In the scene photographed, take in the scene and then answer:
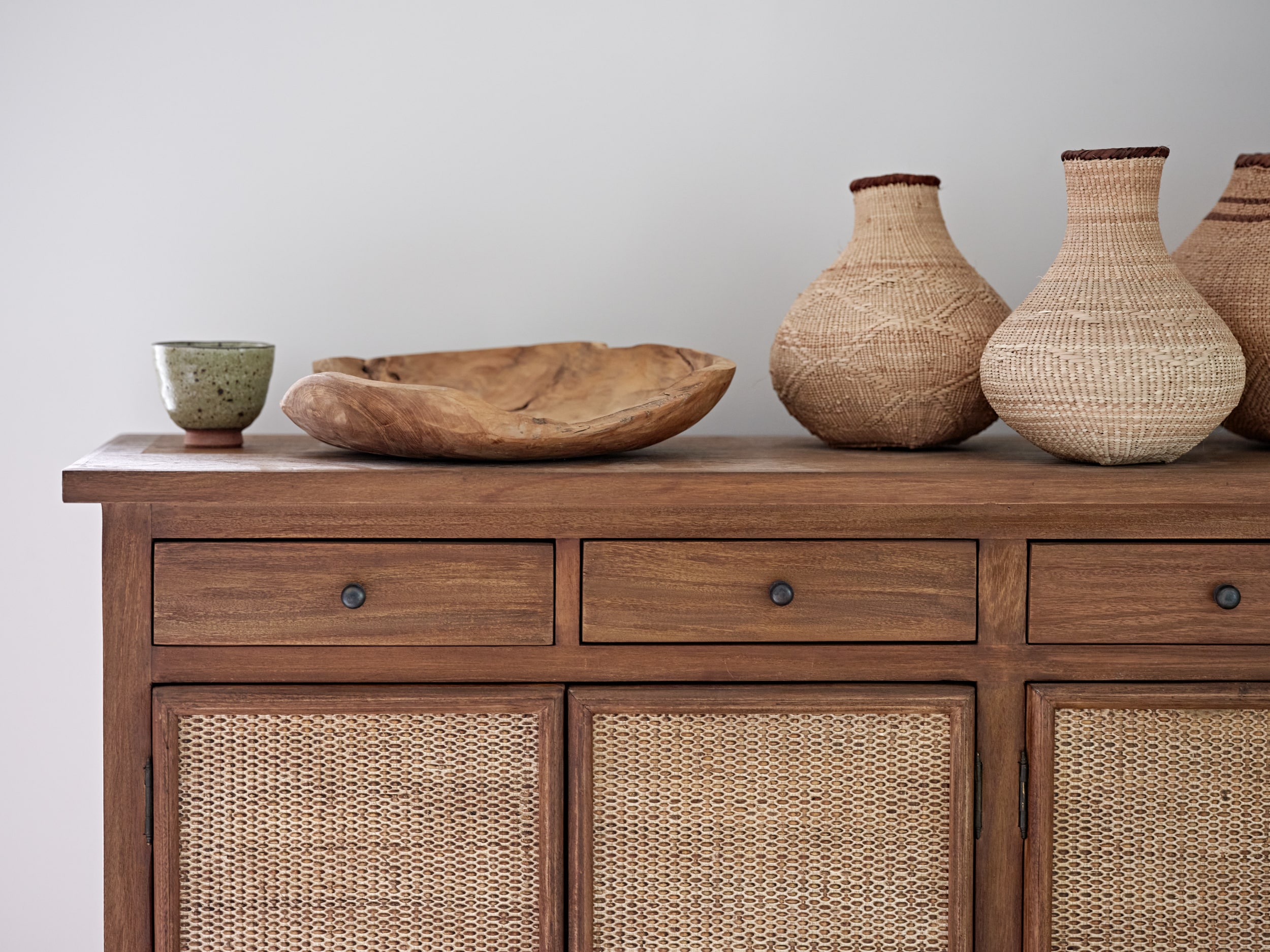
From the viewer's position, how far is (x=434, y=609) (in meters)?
1.14

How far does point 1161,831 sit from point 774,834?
40 cm

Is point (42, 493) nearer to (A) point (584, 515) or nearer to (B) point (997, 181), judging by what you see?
(A) point (584, 515)

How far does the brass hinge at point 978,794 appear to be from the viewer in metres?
1.17

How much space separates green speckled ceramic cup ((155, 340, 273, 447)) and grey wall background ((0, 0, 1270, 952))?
0.28m

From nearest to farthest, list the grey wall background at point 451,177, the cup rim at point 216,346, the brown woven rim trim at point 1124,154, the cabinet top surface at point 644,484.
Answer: the cabinet top surface at point 644,484 < the brown woven rim trim at point 1124,154 < the cup rim at point 216,346 < the grey wall background at point 451,177

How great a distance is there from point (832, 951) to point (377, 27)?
1.30 metres

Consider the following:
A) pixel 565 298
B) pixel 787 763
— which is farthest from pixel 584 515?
pixel 565 298

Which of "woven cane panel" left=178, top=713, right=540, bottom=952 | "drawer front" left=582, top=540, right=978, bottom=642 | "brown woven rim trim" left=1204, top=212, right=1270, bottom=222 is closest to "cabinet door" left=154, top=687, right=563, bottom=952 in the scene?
"woven cane panel" left=178, top=713, right=540, bottom=952

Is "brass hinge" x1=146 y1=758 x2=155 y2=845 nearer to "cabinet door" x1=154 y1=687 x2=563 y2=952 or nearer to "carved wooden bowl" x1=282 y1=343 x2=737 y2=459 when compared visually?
"cabinet door" x1=154 y1=687 x2=563 y2=952

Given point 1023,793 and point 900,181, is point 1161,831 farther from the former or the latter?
point 900,181

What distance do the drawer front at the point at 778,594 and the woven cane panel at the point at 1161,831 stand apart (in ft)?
0.60

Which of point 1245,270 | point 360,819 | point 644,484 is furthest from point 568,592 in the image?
point 1245,270

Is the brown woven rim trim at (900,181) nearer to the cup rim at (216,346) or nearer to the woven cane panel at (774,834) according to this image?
the woven cane panel at (774,834)

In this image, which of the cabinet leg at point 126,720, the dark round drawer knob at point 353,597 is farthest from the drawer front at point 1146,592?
the cabinet leg at point 126,720
